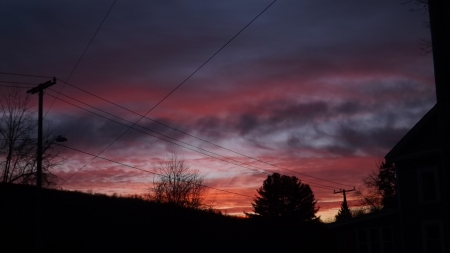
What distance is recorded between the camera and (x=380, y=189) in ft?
243

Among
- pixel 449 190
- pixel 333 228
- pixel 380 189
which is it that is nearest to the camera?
pixel 449 190

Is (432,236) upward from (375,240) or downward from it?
upward

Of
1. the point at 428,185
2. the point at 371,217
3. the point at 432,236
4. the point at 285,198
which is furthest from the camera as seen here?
the point at 285,198

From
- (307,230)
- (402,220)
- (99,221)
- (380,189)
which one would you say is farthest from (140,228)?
(380,189)

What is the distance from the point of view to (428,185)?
2755 cm

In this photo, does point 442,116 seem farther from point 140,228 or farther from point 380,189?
point 380,189

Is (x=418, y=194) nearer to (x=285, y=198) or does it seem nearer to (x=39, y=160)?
(x=39, y=160)

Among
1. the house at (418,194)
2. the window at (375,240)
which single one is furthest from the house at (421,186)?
the window at (375,240)

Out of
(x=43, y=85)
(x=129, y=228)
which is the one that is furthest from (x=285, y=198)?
(x=43, y=85)

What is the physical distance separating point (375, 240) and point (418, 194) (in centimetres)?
403

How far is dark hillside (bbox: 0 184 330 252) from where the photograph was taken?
41.2m

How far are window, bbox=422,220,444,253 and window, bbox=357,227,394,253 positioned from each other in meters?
2.39

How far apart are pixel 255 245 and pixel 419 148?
30.0 m

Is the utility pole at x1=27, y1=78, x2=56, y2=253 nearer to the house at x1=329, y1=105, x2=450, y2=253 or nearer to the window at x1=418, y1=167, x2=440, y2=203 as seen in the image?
the house at x1=329, y1=105, x2=450, y2=253
